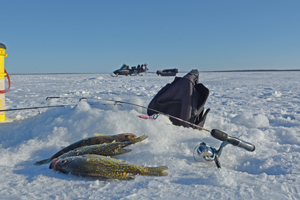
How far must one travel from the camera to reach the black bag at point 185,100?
3.57 m

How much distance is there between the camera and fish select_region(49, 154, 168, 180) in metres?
1.96

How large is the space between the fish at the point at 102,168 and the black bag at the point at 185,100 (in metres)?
1.62

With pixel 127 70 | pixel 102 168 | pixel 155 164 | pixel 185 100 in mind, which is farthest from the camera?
pixel 127 70

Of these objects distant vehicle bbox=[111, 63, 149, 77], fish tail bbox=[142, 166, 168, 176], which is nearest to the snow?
fish tail bbox=[142, 166, 168, 176]

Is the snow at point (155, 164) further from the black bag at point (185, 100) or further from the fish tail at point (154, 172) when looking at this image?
the black bag at point (185, 100)

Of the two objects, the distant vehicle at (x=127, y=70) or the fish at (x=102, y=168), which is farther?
the distant vehicle at (x=127, y=70)

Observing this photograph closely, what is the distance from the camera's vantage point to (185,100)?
11.7 ft

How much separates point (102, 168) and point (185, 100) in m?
1.98

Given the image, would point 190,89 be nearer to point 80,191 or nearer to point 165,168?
point 165,168

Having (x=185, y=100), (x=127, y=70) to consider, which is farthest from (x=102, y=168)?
(x=127, y=70)

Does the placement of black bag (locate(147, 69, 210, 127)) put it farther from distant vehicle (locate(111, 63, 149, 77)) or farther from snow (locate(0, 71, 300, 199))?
distant vehicle (locate(111, 63, 149, 77))

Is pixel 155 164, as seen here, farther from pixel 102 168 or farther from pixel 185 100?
pixel 185 100

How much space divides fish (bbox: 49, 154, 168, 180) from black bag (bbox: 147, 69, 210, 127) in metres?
1.62

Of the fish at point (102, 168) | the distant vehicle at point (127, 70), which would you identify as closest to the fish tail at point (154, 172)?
the fish at point (102, 168)
